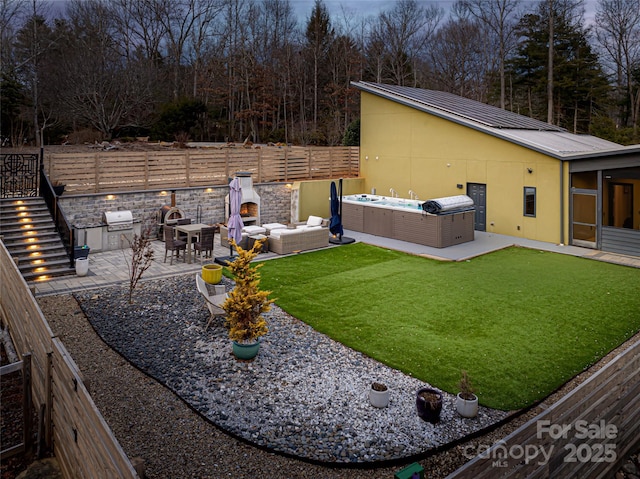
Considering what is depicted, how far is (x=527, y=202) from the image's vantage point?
16250mm

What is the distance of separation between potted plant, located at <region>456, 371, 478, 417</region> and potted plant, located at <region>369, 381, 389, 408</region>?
89cm

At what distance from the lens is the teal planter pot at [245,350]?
24.7ft

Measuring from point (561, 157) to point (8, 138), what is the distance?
88.0 feet

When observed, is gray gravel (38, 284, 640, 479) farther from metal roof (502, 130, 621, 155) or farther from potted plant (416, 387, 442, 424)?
metal roof (502, 130, 621, 155)

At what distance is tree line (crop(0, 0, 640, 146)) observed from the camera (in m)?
28.5

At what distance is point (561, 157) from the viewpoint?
48.5ft

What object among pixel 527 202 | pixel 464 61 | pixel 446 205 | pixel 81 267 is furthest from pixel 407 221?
pixel 464 61

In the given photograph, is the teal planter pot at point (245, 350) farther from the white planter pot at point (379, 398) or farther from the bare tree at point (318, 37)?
the bare tree at point (318, 37)

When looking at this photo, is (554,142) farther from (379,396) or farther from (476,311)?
(379,396)

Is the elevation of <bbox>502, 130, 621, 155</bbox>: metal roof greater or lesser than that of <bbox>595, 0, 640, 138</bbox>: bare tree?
lesser

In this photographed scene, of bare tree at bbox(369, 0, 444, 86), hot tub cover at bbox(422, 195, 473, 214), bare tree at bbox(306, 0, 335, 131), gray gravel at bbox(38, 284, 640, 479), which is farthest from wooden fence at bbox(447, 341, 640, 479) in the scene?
bare tree at bbox(306, 0, 335, 131)

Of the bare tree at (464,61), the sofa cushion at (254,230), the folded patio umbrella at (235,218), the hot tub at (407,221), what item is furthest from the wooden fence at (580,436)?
the bare tree at (464,61)

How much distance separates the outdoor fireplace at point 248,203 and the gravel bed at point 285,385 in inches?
303

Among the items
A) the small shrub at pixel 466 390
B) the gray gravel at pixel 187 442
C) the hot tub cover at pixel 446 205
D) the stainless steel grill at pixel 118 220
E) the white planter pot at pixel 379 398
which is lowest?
the gray gravel at pixel 187 442
